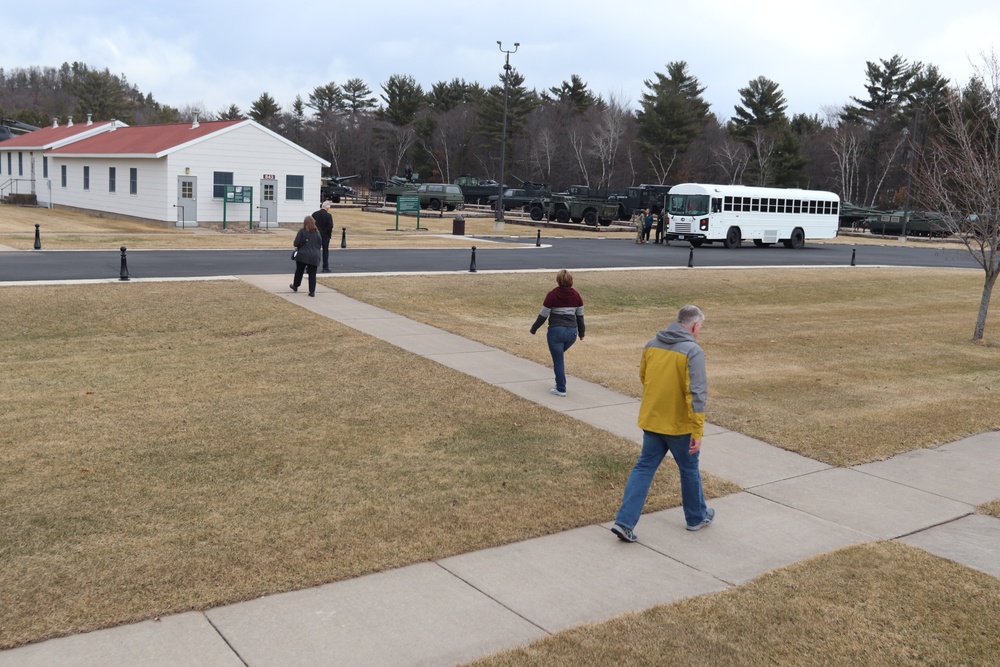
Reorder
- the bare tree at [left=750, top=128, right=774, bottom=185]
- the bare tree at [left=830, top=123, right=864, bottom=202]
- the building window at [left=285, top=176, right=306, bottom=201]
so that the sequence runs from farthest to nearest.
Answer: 1. the bare tree at [left=830, top=123, right=864, bottom=202]
2. the bare tree at [left=750, top=128, right=774, bottom=185]
3. the building window at [left=285, top=176, right=306, bottom=201]

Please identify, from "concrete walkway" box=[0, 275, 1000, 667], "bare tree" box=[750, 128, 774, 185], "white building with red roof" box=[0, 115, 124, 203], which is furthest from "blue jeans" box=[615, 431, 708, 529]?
"bare tree" box=[750, 128, 774, 185]

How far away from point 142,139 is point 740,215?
26541mm

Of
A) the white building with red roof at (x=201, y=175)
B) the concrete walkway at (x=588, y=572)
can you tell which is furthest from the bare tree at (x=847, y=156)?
the concrete walkway at (x=588, y=572)

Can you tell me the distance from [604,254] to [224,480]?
26.2 m

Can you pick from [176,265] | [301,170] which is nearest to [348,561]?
[176,265]

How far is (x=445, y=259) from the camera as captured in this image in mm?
28484

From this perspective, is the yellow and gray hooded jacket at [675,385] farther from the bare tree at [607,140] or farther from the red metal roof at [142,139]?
the bare tree at [607,140]

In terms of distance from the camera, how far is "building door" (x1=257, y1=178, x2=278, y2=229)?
4075 centimetres

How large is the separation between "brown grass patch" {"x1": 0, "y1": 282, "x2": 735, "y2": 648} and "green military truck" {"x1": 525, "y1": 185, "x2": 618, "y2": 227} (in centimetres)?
3569

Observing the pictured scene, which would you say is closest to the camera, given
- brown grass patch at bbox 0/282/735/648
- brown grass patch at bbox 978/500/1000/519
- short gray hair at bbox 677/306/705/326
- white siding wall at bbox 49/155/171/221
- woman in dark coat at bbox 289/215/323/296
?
brown grass patch at bbox 0/282/735/648

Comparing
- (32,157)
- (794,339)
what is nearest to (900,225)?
(794,339)

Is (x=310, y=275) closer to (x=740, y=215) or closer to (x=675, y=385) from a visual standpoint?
(x=675, y=385)

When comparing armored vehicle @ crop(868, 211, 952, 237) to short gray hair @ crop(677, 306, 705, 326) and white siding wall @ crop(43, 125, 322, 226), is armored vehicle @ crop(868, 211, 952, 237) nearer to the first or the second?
white siding wall @ crop(43, 125, 322, 226)

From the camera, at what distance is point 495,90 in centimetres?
8631
